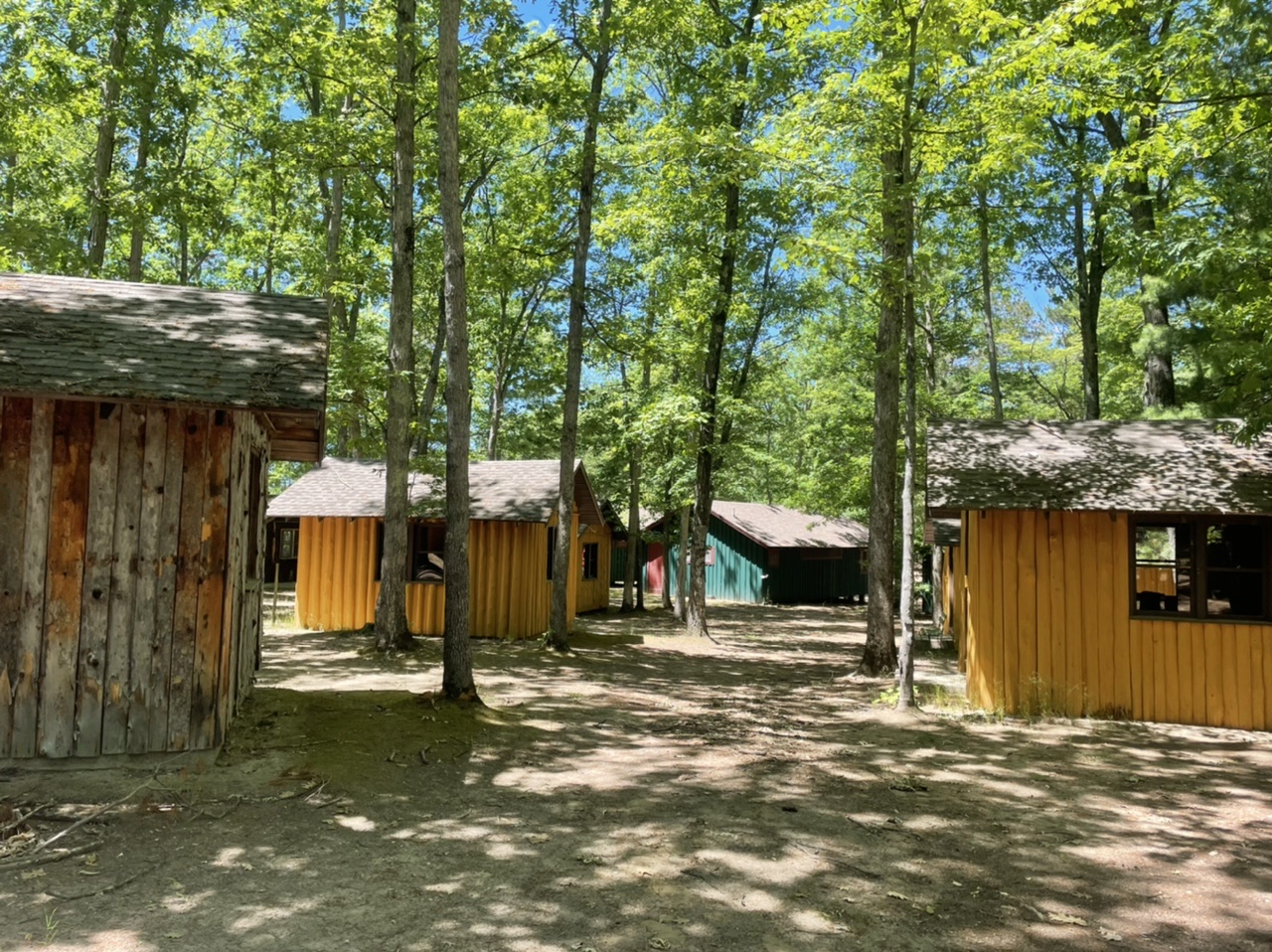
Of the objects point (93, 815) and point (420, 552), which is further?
point (420, 552)

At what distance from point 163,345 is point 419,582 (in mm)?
12432

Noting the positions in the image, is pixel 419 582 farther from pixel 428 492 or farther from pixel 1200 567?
pixel 1200 567

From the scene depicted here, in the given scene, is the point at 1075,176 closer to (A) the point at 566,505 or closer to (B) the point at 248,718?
(A) the point at 566,505

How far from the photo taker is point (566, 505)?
16344 millimetres

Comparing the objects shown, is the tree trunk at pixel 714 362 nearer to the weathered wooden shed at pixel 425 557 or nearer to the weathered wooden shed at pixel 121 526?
the weathered wooden shed at pixel 425 557

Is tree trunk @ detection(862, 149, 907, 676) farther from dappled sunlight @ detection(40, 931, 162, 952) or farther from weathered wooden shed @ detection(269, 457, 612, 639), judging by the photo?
dappled sunlight @ detection(40, 931, 162, 952)

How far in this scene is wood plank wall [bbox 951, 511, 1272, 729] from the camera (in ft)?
34.0

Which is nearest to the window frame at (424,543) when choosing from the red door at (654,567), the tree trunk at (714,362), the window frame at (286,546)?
the tree trunk at (714,362)

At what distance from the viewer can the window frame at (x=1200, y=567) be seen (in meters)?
10.3

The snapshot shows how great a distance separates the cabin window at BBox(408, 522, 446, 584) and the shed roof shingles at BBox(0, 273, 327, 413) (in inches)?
436

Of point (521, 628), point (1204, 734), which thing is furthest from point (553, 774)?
point (521, 628)

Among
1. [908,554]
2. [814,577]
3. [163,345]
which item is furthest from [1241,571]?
[814,577]

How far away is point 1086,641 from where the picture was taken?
10758 millimetres

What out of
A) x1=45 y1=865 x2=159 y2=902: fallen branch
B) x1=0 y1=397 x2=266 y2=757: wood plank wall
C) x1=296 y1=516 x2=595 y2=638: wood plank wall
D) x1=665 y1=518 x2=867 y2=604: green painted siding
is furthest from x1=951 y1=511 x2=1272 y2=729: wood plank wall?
x1=665 y1=518 x2=867 y2=604: green painted siding
